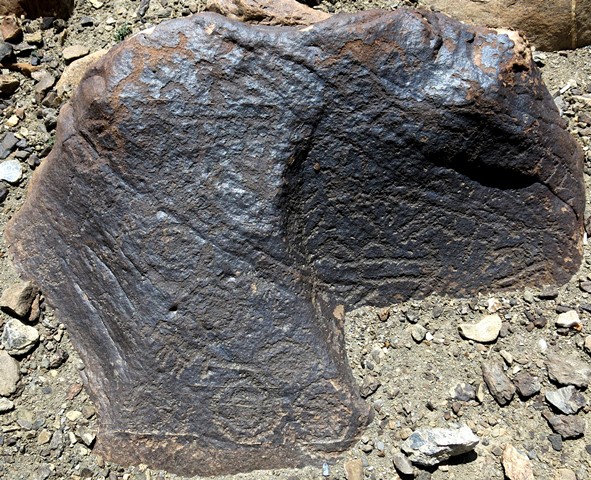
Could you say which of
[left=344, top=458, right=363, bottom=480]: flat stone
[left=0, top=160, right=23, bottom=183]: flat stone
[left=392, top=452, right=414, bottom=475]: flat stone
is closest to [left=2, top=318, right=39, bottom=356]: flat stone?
[left=0, top=160, right=23, bottom=183]: flat stone

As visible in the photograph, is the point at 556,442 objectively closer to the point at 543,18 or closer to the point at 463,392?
the point at 463,392

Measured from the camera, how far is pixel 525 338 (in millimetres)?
2178

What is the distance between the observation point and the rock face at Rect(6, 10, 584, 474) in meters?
1.93

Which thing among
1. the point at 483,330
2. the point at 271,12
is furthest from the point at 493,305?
the point at 271,12

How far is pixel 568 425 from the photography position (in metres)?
2.02

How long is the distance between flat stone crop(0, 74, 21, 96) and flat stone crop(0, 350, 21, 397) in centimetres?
115

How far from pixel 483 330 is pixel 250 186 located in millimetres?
868

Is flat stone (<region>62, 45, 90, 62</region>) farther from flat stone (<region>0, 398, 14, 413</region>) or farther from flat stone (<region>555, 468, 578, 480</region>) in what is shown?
flat stone (<region>555, 468, 578, 480</region>)

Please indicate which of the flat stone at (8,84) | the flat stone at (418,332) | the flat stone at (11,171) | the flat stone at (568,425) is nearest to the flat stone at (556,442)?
the flat stone at (568,425)

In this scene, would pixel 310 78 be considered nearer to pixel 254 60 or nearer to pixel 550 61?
pixel 254 60

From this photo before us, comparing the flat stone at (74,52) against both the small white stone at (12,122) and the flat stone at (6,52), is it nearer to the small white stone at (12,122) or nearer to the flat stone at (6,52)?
the flat stone at (6,52)

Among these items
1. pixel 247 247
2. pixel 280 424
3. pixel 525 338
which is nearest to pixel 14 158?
pixel 247 247

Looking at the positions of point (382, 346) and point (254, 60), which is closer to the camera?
point (254, 60)

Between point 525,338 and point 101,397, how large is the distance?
4.28 feet
